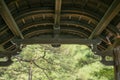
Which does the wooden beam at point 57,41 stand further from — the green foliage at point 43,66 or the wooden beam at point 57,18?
the green foliage at point 43,66

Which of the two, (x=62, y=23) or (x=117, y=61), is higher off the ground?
(x=62, y=23)

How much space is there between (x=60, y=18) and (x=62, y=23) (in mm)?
276

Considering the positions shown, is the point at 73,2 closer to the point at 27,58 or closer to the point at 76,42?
the point at 76,42

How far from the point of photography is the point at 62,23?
16.9ft

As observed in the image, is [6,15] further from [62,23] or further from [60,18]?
[62,23]

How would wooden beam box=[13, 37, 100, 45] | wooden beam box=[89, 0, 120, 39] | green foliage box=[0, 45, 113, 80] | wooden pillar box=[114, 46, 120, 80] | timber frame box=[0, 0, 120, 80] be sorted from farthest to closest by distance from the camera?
green foliage box=[0, 45, 113, 80] < wooden beam box=[13, 37, 100, 45] < wooden pillar box=[114, 46, 120, 80] < timber frame box=[0, 0, 120, 80] < wooden beam box=[89, 0, 120, 39]

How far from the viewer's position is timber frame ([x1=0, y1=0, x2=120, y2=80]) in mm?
3986

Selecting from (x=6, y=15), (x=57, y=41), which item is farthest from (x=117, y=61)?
(x=6, y=15)

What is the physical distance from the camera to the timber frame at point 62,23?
3986mm

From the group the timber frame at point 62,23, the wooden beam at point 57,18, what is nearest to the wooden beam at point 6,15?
the timber frame at point 62,23

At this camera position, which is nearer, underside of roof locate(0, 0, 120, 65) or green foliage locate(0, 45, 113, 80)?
underside of roof locate(0, 0, 120, 65)

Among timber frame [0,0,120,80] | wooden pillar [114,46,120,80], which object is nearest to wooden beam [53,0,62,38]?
timber frame [0,0,120,80]

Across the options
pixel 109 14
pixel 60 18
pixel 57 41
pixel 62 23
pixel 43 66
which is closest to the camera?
pixel 109 14

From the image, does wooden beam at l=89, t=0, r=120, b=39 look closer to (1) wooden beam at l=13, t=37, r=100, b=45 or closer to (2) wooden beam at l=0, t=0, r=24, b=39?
(1) wooden beam at l=13, t=37, r=100, b=45
